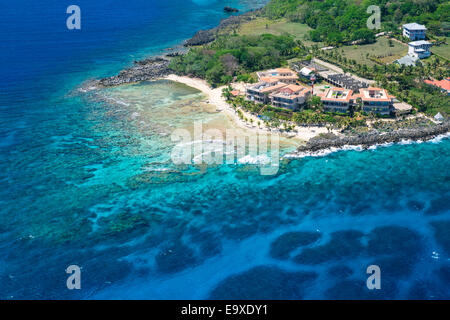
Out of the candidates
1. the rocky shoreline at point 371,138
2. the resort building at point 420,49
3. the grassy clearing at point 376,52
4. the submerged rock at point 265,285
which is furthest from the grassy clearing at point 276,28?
the submerged rock at point 265,285

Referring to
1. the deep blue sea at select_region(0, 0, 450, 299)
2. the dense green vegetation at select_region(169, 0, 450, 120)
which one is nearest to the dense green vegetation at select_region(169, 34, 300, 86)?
the dense green vegetation at select_region(169, 0, 450, 120)

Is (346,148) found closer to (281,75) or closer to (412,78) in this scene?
(412,78)

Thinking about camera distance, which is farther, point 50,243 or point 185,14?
point 185,14

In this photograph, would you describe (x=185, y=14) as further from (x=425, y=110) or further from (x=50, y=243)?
(x=50, y=243)

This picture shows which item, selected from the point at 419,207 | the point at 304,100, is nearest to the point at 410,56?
the point at 304,100

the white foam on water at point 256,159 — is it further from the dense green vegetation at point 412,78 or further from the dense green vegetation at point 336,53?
the dense green vegetation at point 412,78

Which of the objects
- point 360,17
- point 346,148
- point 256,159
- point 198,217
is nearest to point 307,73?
point 346,148

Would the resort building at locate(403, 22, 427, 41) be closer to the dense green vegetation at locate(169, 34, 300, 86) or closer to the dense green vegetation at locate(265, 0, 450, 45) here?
the dense green vegetation at locate(265, 0, 450, 45)
